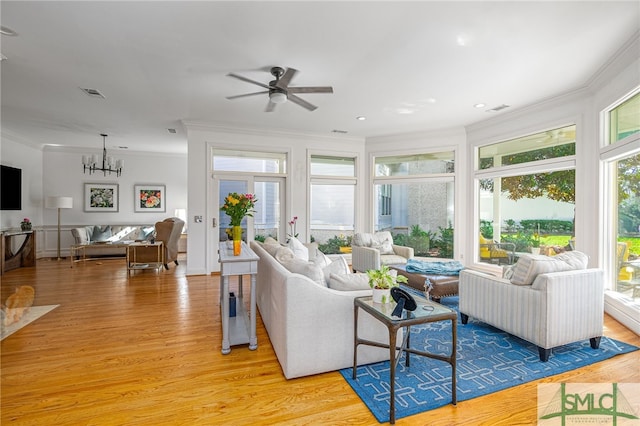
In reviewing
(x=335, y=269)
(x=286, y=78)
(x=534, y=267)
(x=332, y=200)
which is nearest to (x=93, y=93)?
(x=286, y=78)

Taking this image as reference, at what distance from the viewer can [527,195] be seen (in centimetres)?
531

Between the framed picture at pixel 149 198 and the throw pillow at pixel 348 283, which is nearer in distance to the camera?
the throw pillow at pixel 348 283

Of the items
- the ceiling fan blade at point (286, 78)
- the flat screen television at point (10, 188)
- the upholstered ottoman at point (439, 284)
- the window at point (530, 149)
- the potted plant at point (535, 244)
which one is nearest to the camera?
the ceiling fan blade at point (286, 78)

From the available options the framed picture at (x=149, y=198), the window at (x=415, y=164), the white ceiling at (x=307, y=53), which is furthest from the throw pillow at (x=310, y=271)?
the framed picture at (x=149, y=198)

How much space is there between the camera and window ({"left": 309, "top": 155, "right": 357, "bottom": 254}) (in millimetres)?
6870

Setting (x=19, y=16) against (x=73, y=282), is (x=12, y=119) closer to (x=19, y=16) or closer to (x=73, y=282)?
(x=73, y=282)

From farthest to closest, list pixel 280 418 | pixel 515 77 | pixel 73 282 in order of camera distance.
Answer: pixel 73 282, pixel 515 77, pixel 280 418

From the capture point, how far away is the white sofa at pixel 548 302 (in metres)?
2.53

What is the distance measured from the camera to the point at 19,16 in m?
2.62

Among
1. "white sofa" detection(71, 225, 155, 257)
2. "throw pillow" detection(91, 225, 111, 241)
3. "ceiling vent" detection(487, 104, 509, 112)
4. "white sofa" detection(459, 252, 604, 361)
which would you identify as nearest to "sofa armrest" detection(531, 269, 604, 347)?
"white sofa" detection(459, 252, 604, 361)

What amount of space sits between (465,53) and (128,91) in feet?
14.0

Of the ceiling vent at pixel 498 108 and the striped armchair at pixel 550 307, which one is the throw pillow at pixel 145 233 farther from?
the ceiling vent at pixel 498 108

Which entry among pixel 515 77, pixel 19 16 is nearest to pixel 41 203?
pixel 19 16

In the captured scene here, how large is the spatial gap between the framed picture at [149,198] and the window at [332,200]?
→ 483 cm
